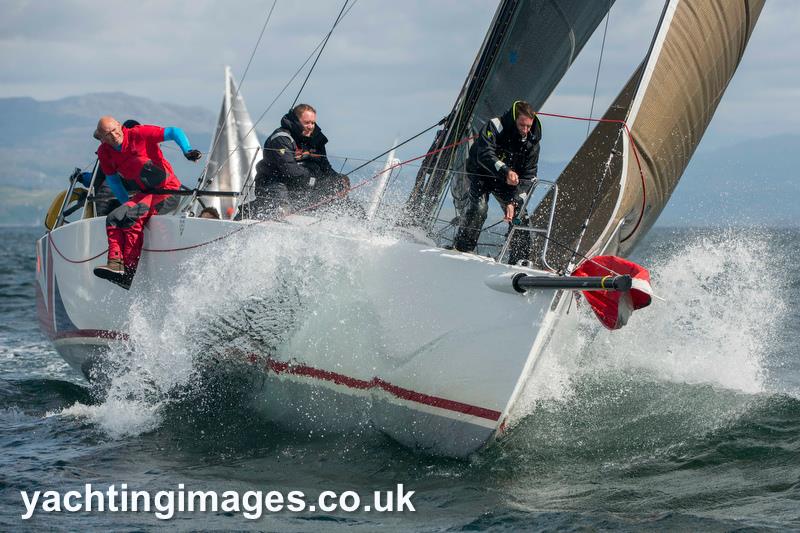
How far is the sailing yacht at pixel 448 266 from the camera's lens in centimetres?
528

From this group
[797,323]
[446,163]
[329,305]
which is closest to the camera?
[329,305]

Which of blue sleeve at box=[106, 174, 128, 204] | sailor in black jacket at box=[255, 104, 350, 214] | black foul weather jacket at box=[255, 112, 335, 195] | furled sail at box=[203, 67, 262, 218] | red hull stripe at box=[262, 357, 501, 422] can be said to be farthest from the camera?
furled sail at box=[203, 67, 262, 218]

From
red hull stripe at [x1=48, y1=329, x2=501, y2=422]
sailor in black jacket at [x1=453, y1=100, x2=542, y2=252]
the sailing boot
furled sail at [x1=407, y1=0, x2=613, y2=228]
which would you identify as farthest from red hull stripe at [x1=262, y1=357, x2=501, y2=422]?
furled sail at [x1=407, y1=0, x2=613, y2=228]

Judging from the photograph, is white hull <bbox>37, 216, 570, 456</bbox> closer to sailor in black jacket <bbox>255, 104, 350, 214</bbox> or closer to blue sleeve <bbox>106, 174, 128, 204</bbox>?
sailor in black jacket <bbox>255, 104, 350, 214</bbox>

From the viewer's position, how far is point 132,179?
7.14 metres

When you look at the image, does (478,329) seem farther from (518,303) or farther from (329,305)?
(329,305)

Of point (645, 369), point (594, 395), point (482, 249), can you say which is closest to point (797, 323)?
point (645, 369)

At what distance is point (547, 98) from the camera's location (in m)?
7.64

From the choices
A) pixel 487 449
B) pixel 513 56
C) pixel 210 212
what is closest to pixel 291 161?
pixel 210 212

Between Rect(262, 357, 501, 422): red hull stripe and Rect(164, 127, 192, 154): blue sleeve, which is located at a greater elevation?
Rect(164, 127, 192, 154): blue sleeve

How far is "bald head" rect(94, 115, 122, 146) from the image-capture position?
22.6ft

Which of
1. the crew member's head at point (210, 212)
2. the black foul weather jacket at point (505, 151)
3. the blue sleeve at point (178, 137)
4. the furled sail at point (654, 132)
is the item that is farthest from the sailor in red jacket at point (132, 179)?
the furled sail at point (654, 132)

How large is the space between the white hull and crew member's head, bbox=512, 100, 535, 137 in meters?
0.93

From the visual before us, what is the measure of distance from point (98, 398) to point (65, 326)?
811mm
